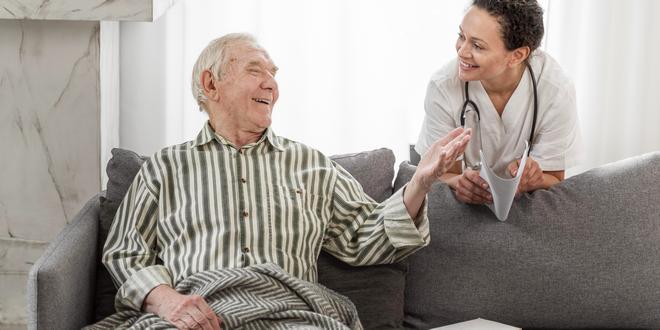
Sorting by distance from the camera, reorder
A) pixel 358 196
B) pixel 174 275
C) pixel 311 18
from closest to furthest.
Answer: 1. pixel 174 275
2. pixel 358 196
3. pixel 311 18

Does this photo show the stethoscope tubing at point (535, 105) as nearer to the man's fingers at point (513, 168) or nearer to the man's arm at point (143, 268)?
the man's fingers at point (513, 168)

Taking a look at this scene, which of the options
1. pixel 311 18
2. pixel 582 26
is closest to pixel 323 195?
pixel 311 18

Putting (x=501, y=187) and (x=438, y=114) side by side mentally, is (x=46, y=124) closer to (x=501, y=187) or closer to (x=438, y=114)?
(x=438, y=114)

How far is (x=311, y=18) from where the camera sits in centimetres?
330

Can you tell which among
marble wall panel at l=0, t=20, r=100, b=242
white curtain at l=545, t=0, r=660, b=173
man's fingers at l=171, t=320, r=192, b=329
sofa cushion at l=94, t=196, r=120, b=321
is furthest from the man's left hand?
white curtain at l=545, t=0, r=660, b=173

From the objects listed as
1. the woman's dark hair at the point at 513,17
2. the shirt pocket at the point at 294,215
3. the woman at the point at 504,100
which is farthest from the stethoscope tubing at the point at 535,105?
the shirt pocket at the point at 294,215

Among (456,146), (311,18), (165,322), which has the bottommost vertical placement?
(165,322)

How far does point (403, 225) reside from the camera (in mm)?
2287

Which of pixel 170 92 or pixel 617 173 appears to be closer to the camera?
pixel 617 173

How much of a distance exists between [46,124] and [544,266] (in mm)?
1366

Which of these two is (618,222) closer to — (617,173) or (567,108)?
(617,173)

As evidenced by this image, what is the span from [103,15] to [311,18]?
0.89 meters

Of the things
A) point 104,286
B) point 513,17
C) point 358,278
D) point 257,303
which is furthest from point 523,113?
point 104,286

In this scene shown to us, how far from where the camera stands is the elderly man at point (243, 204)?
7.47 feet
